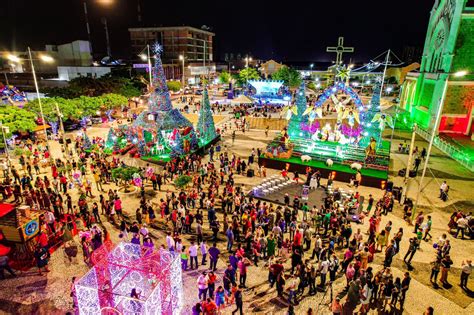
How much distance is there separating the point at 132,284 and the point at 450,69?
33690 millimetres

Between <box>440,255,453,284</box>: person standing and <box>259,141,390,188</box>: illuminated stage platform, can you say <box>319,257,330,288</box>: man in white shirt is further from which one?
<box>259,141,390,188</box>: illuminated stage platform

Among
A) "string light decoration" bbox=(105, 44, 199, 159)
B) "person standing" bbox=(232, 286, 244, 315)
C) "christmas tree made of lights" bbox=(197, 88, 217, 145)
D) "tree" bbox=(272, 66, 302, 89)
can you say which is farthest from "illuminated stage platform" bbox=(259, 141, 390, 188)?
"tree" bbox=(272, 66, 302, 89)

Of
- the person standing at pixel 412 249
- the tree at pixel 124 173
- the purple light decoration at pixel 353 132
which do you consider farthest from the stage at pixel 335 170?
the tree at pixel 124 173

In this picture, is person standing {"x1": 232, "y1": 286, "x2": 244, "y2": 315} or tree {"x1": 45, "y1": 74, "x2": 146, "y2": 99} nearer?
person standing {"x1": 232, "y1": 286, "x2": 244, "y2": 315}

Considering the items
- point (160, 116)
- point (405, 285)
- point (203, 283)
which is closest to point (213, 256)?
point (203, 283)

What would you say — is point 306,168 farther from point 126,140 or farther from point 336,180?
point 126,140

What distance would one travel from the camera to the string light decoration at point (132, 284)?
295 inches

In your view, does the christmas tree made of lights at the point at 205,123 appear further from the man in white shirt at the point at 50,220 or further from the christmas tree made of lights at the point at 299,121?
the man in white shirt at the point at 50,220

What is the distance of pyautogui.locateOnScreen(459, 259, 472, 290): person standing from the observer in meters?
10.1

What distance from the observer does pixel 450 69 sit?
1134 inches

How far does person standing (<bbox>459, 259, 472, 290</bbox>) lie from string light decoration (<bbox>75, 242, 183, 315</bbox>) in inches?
384

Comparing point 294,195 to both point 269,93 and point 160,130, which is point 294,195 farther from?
point 269,93

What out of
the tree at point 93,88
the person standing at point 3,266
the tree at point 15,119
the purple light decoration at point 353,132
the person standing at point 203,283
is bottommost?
the person standing at point 3,266

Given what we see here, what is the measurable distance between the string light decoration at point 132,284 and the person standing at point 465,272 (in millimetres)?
9759
